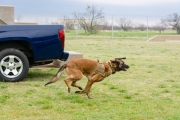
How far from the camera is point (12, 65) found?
27.3ft

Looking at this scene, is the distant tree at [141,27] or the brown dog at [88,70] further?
the distant tree at [141,27]

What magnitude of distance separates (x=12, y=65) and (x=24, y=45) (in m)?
0.49

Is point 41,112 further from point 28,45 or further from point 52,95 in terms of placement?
point 28,45

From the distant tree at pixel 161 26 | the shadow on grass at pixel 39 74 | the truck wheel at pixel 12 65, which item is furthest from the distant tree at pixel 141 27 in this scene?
the truck wheel at pixel 12 65

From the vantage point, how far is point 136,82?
8.73 m

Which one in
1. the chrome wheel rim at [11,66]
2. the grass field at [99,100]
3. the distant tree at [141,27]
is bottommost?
the grass field at [99,100]

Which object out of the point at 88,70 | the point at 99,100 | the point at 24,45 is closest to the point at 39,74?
the point at 24,45

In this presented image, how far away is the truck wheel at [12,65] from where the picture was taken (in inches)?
324

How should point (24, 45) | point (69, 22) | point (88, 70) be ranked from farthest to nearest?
1. point (69, 22)
2. point (24, 45)
3. point (88, 70)

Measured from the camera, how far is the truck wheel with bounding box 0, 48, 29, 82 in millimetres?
8234

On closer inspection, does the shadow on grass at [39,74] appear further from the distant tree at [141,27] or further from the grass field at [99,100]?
the distant tree at [141,27]

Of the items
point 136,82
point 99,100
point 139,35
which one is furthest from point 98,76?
point 139,35

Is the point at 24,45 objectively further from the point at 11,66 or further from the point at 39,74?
the point at 39,74

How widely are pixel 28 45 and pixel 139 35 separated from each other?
28.0 metres
